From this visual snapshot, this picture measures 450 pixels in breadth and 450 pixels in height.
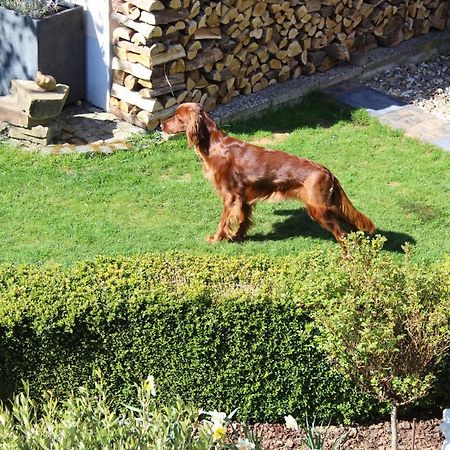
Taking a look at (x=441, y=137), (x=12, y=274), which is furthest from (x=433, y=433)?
(x=441, y=137)

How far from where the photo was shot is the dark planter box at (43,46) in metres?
10.3

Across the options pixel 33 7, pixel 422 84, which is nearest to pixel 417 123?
pixel 422 84

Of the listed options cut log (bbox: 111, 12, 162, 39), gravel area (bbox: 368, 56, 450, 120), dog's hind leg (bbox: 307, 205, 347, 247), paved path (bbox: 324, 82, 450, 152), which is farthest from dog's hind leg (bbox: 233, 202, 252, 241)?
gravel area (bbox: 368, 56, 450, 120)

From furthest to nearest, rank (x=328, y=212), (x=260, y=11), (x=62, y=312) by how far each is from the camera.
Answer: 1. (x=260, y=11)
2. (x=328, y=212)
3. (x=62, y=312)

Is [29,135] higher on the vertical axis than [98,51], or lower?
lower

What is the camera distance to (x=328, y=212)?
8266mm

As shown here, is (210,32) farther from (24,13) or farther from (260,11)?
(24,13)

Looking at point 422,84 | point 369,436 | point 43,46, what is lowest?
point 369,436

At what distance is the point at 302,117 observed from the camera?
36.3ft

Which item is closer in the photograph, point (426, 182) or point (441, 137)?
point (426, 182)

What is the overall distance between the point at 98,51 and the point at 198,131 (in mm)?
2759

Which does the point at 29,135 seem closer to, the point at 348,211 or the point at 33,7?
the point at 33,7

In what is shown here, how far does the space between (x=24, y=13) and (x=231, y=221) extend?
359cm

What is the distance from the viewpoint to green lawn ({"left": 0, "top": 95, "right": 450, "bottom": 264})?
27.9 feet
